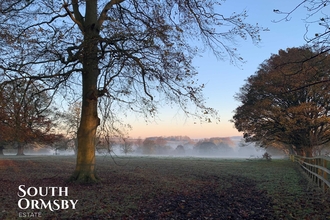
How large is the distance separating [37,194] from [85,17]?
6686 millimetres

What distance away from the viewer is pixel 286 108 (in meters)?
24.5

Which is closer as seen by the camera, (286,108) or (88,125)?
(88,125)

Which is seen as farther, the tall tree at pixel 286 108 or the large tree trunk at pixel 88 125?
the tall tree at pixel 286 108

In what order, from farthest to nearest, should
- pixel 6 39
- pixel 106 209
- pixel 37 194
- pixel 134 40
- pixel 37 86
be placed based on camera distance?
pixel 37 86
pixel 6 39
pixel 134 40
pixel 37 194
pixel 106 209

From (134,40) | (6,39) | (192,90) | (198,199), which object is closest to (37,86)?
(6,39)

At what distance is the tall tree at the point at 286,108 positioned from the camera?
2164 centimetres

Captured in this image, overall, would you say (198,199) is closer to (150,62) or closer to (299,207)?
(299,207)

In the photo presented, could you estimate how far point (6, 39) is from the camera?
29.8 ft

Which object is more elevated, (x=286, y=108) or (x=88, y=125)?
(x=286, y=108)

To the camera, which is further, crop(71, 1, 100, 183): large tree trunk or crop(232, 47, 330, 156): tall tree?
crop(232, 47, 330, 156): tall tree

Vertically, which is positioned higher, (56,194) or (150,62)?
(150,62)

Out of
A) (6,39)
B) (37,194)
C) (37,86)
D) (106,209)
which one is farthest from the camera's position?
(37,86)

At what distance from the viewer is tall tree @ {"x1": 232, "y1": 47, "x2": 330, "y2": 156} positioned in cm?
2164

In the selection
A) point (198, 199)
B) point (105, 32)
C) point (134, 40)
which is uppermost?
point (105, 32)
